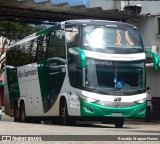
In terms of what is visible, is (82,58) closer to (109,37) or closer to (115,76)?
(115,76)

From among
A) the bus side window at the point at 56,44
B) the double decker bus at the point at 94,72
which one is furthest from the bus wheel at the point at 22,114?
the bus side window at the point at 56,44

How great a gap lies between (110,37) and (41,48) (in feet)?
13.0

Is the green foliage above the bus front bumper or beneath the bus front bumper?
above

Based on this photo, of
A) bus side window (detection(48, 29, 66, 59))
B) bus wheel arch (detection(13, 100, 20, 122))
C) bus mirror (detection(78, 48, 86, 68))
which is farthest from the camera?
bus wheel arch (detection(13, 100, 20, 122))

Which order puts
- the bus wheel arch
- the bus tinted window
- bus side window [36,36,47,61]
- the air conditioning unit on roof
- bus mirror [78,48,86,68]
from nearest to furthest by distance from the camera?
1. bus mirror [78,48,86,68]
2. bus side window [36,36,47,61]
3. the bus tinted window
4. the bus wheel arch
5. the air conditioning unit on roof

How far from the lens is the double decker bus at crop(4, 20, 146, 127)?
18656 mm

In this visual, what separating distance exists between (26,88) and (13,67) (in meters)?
2.95

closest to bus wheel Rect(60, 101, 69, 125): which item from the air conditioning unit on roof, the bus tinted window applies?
the bus tinted window

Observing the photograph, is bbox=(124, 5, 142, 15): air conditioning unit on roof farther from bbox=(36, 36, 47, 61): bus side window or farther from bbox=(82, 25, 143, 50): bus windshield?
bbox=(82, 25, 143, 50): bus windshield

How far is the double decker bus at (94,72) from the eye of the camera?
18.7m

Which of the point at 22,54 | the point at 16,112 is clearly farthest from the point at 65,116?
the point at 16,112

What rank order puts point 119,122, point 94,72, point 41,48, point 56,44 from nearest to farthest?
point 94,72 < point 56,44 < point 119,122 < point 41,48

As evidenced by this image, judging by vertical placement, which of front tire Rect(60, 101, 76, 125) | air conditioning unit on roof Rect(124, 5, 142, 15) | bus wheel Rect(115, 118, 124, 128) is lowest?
bus wheel Rect(115, 118, 124, 128)

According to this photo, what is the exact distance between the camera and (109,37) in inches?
766
